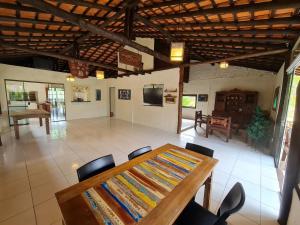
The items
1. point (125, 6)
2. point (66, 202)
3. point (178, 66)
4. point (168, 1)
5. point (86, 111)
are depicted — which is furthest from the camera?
point (86, 111)

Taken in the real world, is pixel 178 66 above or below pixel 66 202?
above

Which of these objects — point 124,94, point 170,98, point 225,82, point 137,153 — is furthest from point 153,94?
point 137,153

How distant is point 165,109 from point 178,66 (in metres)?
1.95

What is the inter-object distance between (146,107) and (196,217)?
6058 mm

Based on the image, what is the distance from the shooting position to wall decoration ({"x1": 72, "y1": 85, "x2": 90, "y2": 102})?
27.4 ft

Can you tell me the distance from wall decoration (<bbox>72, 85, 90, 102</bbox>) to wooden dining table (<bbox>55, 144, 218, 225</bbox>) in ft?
26.8

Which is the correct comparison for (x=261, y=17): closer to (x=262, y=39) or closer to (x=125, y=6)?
(x=262, y=39)

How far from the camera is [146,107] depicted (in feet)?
23.7

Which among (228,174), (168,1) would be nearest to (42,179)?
(228,174)

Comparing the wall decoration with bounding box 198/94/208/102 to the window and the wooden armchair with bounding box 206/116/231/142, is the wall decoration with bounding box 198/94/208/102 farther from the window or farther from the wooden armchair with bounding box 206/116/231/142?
the wooden armchair with bounding box 206/116/231/142

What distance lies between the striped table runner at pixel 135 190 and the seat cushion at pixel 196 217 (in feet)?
1.23

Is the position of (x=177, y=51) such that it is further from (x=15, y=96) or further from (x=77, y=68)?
(x=15, y=96)

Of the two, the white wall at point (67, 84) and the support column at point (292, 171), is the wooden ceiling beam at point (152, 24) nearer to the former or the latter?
the support column at point (292, 171)

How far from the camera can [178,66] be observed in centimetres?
575
